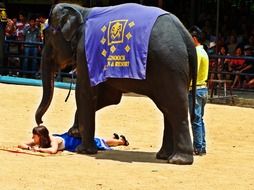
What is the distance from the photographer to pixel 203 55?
30.4 feet

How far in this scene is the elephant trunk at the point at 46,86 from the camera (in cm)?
955

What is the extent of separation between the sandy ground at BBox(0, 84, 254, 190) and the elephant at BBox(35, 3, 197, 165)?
30 centimetres

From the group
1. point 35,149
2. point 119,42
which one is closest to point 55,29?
point 119,42

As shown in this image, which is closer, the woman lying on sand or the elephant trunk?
the woman lying on sand

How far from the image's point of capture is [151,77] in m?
8.58

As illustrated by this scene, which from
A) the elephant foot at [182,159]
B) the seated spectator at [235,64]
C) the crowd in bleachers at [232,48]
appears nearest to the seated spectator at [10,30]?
the crowd in bleachers at [232,48]

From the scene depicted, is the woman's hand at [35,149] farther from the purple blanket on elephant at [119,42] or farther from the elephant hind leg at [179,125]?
the elephant hind leg at [179,125]

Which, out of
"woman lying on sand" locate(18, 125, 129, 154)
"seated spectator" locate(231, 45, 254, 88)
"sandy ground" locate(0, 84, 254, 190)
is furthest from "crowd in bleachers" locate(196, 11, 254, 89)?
"woman lying on sand" locate(18, 125, 129, 154)

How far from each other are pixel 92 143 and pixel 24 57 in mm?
9793

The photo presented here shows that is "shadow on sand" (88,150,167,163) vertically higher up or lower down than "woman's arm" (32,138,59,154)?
lower down

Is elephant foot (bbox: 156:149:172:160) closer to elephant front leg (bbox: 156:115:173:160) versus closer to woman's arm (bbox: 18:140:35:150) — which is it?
elephant front leg (bbox: 156:115:173:160)

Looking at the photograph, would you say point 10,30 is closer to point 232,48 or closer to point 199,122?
point 232,48

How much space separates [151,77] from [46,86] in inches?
65.1

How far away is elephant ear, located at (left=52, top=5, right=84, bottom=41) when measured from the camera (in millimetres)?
9234
